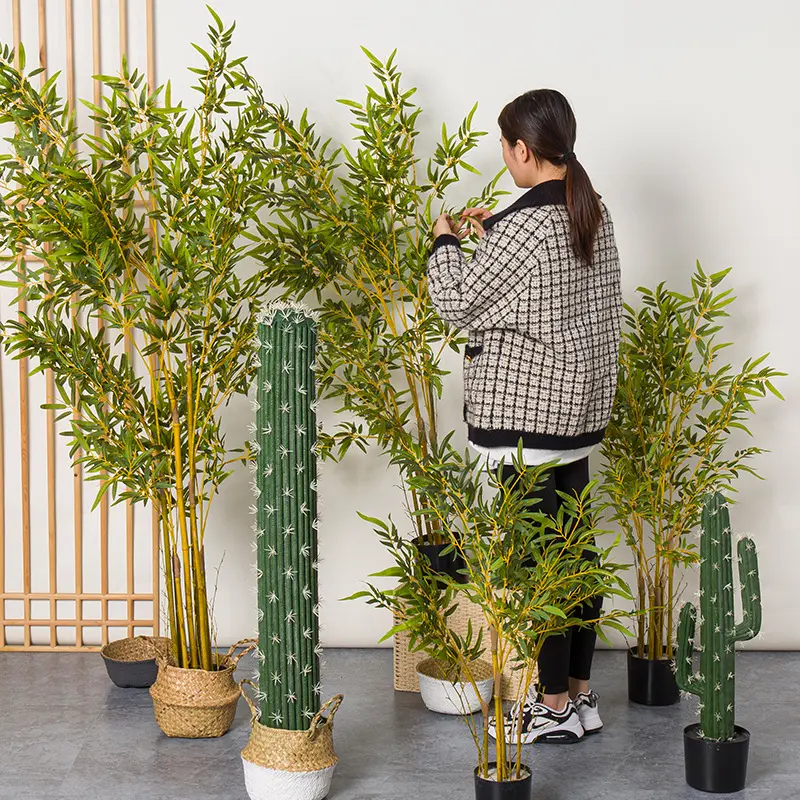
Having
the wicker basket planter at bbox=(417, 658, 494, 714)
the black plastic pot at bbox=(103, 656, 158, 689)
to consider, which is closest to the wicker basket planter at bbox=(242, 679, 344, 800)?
the wicker basket planter at bbox=(417, 658, 494, 714)

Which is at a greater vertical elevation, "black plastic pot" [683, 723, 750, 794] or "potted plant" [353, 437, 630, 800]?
"potted plant" [353, 437, 630, 800]

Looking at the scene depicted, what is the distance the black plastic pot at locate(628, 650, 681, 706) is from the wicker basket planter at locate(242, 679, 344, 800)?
109cm

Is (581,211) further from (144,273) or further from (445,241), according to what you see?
(144,273)

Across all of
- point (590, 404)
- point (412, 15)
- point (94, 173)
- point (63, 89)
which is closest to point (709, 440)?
point (590, 404)

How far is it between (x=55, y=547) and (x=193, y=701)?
1.01 metres

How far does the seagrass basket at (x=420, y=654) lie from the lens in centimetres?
327

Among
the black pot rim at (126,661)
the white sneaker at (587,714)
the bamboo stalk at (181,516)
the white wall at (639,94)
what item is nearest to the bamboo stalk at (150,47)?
the white wall at (639,94)

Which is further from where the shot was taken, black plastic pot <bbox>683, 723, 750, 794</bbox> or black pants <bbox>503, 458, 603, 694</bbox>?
black pants <bbox>503, 458, 603, 694</bbox>

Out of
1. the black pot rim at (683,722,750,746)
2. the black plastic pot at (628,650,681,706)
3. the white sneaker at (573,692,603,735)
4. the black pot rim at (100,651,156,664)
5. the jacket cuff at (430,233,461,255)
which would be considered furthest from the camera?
the black pot rim at (100,651,156,664)

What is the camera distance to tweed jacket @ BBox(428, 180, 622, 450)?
8.79 ft

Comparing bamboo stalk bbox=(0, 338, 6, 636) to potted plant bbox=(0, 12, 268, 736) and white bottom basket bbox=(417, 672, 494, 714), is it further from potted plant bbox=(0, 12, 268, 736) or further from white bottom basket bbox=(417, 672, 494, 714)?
white bottom basket bbox=(417, 672, 494, 714)

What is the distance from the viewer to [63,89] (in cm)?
359

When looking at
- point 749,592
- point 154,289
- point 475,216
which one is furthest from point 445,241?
point 749,592

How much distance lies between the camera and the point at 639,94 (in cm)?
358
